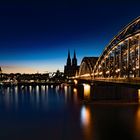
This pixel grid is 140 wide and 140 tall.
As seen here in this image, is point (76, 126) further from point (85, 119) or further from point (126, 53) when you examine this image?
point (126, 53)

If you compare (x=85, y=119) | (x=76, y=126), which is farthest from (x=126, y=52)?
(x=76, y=126)

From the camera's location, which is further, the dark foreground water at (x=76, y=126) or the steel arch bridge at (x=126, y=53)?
the steel arch bridge at (x=126, y=53)

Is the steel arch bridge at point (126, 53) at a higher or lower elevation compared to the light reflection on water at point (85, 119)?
higher

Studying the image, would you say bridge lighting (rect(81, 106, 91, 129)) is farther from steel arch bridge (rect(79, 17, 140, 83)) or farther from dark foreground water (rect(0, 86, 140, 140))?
steel arch bridge (rect(79, 17, 140, 83))

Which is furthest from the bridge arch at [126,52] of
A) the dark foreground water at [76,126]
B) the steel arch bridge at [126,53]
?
the dark foreground water at [76,126]

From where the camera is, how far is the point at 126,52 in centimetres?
4694

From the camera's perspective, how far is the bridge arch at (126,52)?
37031 mm

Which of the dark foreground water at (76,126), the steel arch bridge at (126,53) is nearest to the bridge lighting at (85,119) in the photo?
the dark foreground water at (76,126)

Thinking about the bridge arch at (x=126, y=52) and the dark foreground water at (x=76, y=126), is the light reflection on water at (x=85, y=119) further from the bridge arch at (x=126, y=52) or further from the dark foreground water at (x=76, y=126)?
the bridge arch at (x=126, y=52)

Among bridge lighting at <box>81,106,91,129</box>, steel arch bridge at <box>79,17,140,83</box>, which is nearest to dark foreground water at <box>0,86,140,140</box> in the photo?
bridge lighting at <box>81,106,91,129</box>

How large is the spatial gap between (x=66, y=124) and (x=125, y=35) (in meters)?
15.8

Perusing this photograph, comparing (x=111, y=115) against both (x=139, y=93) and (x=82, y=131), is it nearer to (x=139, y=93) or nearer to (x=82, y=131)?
(x=82, y=131)

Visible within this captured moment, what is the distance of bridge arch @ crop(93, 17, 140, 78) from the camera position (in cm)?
3703

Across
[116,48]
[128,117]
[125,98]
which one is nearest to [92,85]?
[125,98]
